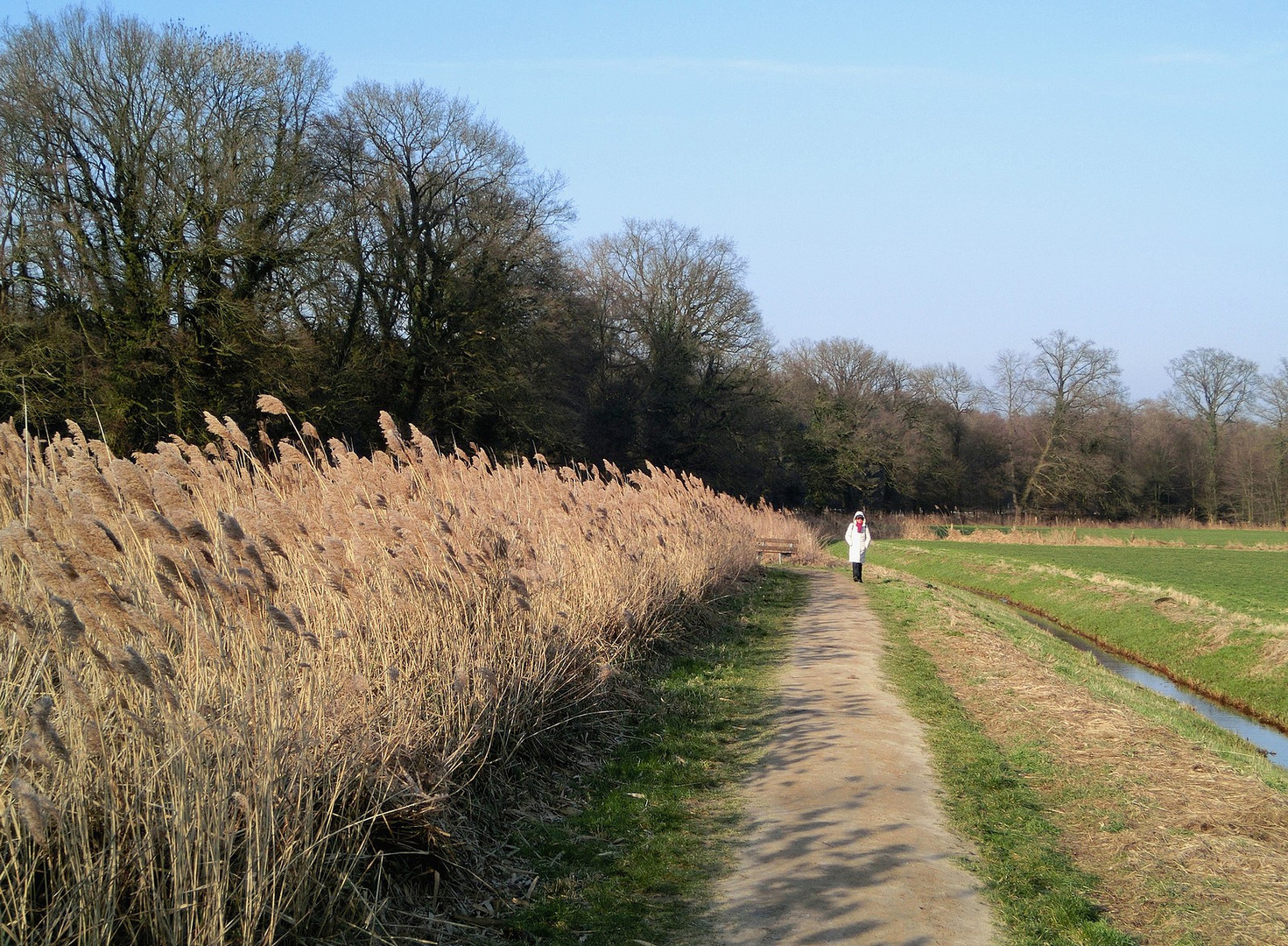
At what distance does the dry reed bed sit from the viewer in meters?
3.26

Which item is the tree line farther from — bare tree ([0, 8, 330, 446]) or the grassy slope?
the grassy slope

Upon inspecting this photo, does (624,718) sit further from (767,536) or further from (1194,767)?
(767,536)

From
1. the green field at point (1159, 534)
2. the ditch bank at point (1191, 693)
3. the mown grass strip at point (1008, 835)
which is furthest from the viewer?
the green field at point (1159, 534)

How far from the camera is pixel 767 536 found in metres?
30.4

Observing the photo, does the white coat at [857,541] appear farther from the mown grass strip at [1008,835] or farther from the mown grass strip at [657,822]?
the mown grass strip at [657,822]

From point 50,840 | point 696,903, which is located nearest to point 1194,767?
point 696,903

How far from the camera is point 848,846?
5594mm

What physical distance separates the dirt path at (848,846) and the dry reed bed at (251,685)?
4.92ft

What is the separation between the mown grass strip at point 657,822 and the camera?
465 centimetres

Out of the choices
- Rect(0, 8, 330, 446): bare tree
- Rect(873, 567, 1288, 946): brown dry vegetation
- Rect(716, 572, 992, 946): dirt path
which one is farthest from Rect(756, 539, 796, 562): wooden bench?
Rect(716, 572, 992, 946): dirt path

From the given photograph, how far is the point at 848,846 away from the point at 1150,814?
7.79 ft

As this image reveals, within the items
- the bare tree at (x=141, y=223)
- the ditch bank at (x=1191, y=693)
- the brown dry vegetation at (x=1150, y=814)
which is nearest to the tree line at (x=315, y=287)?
the bare tree at (x=141, y=223)

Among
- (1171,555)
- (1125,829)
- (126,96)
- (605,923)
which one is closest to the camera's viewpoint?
(605,923)

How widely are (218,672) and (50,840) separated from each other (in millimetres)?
1124
